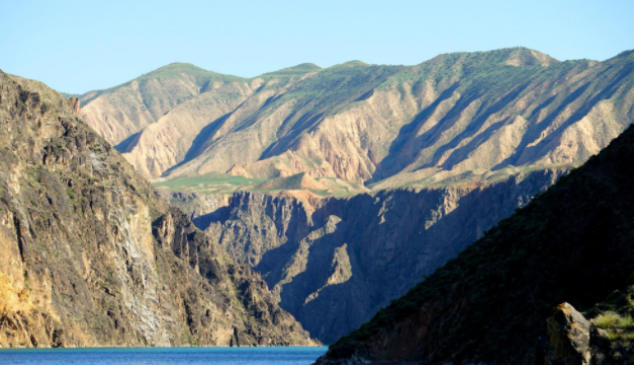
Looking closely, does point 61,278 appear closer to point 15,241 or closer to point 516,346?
point 15,241

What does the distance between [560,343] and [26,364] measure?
247ft

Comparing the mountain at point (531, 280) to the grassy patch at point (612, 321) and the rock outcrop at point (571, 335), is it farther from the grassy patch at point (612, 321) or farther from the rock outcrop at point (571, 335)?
the rock outcrop at point (571, 335)

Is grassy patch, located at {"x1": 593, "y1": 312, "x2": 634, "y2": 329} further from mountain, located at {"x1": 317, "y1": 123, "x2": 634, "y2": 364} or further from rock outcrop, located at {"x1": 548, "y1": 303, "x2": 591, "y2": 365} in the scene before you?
rock outcrop, located at {"x1": 548, "y1": 303, "x2": 591, "y2": 365}

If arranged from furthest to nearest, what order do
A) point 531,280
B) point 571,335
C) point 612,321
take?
point 531,280
point 612,321
point 571,335

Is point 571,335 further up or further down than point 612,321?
further down

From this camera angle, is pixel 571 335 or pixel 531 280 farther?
pixel 531 280

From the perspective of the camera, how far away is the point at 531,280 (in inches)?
2827

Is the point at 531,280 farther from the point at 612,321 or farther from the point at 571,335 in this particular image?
the point at 571,335

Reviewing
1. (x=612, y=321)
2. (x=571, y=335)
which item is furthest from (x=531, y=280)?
(x=571, y=335)

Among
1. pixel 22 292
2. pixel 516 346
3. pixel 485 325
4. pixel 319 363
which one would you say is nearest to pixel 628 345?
pixel 516 346

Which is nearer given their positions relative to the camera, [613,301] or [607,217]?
[613,301]

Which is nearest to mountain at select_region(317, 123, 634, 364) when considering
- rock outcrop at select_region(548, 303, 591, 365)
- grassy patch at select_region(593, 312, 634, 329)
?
grassy patch at select_region(593, 312, 634, 329)

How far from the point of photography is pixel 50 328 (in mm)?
177125

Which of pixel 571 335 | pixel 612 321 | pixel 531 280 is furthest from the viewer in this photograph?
pixel 531 280
